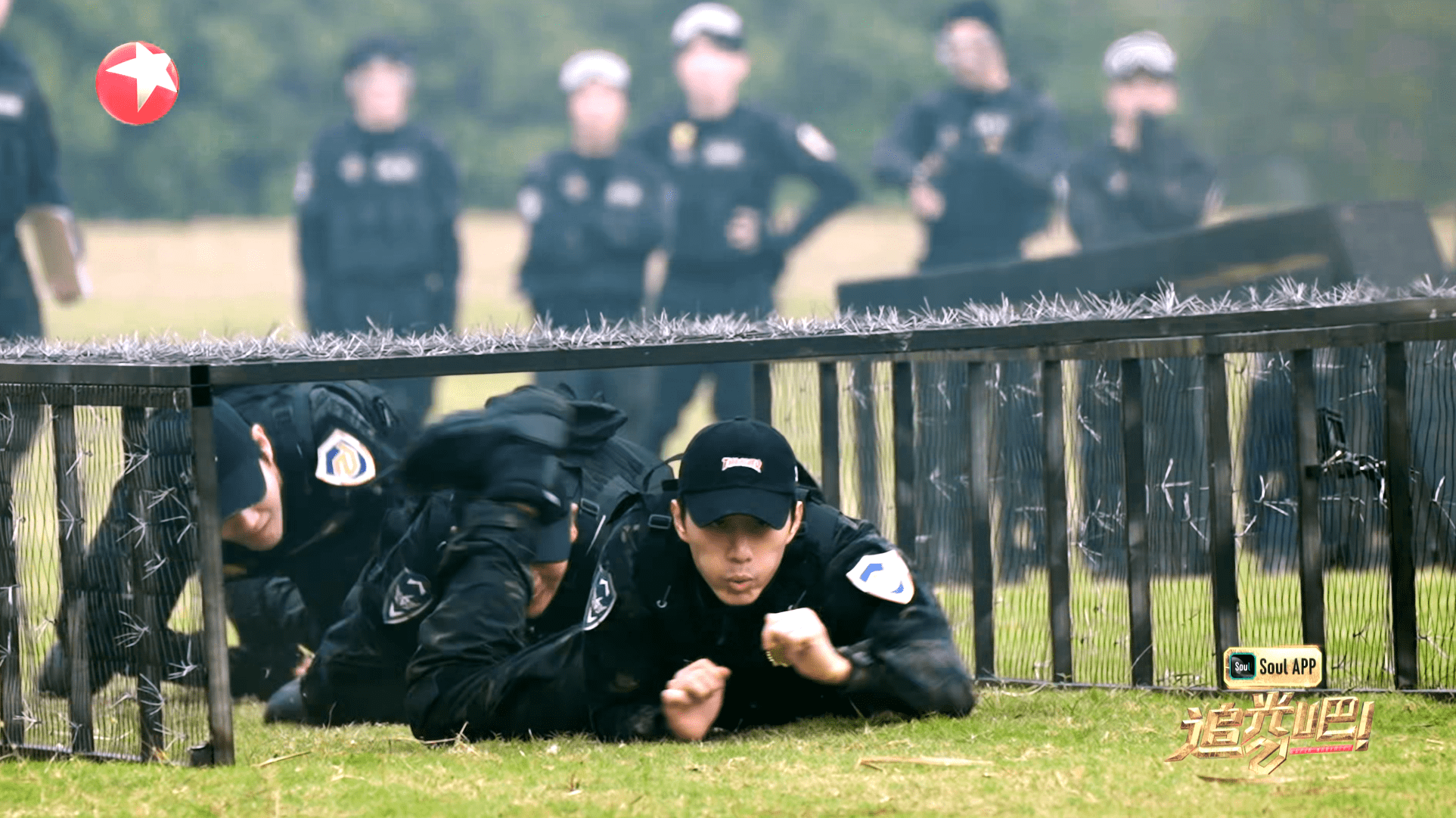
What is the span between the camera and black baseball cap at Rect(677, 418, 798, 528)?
4719 millimetres

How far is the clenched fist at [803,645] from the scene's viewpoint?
15.4 feet

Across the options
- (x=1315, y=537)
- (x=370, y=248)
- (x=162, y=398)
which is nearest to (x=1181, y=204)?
(x=370, y=248)

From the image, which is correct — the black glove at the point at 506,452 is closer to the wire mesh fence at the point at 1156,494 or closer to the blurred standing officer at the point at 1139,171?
the wire mesh fence at the point at 1156,494

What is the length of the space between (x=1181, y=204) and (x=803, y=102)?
14.7 meters

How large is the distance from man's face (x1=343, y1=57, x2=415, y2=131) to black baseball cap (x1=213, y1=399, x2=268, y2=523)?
9751 millimetres

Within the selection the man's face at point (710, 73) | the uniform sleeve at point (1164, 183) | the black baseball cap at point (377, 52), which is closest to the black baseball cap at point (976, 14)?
the uniform sleeve at point (1164, 183)

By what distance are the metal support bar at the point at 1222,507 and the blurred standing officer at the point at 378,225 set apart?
33.3ft

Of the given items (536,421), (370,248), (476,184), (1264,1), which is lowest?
(536,421)

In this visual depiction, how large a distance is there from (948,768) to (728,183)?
10398 millimetres

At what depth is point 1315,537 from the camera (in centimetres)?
515

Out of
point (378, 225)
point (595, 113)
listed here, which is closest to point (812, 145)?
point (595, 113)

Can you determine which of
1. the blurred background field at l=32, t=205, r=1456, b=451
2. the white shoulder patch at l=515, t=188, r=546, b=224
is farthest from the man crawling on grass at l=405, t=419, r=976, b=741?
the blurred background field at l=32, t=205, r=1456, b=451

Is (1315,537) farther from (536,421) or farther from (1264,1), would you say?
(1264,1)

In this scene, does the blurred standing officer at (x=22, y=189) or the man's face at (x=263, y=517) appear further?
the blurred standing officer at (x=22, y=189)
